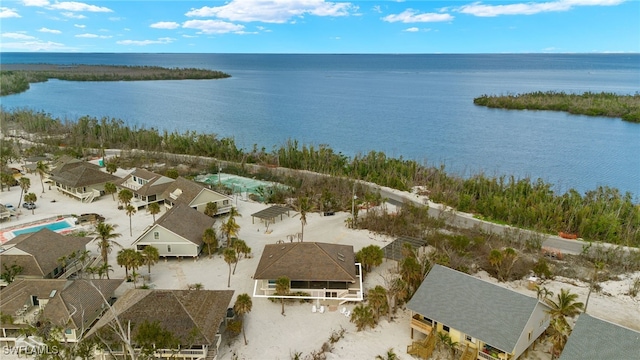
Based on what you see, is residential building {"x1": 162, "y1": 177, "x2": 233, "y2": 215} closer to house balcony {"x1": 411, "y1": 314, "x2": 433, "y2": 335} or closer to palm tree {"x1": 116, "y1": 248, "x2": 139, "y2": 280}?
palm tree {"x1": 116, "y1": 248, "x2": 139, "y2": 280}

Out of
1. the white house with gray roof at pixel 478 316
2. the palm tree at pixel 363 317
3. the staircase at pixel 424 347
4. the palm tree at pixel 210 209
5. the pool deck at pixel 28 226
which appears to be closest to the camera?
the white house with gray roof at pixel 478 316

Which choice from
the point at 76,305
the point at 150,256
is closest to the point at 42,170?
the point at 150,256

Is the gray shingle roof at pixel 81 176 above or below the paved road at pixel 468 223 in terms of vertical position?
above

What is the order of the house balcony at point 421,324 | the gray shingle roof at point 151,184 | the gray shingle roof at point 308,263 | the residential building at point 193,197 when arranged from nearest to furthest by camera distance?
the house balcony at point 421,324, the gray shingle roof at point 308,263, the residential building at point 193,197, the gray shingle roof at point 151,184

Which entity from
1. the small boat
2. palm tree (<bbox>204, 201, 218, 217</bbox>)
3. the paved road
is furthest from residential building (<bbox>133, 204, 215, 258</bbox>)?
the small boat

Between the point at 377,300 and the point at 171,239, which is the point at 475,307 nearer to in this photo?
the point at 377,300

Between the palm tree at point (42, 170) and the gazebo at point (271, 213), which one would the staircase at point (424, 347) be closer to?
the gazebo at point (271, 213)

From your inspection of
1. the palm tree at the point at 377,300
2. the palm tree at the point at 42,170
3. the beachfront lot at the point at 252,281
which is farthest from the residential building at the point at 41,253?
the palm tree at the point at 377,300

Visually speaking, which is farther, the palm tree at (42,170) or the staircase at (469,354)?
the palm tree at (42,170)
